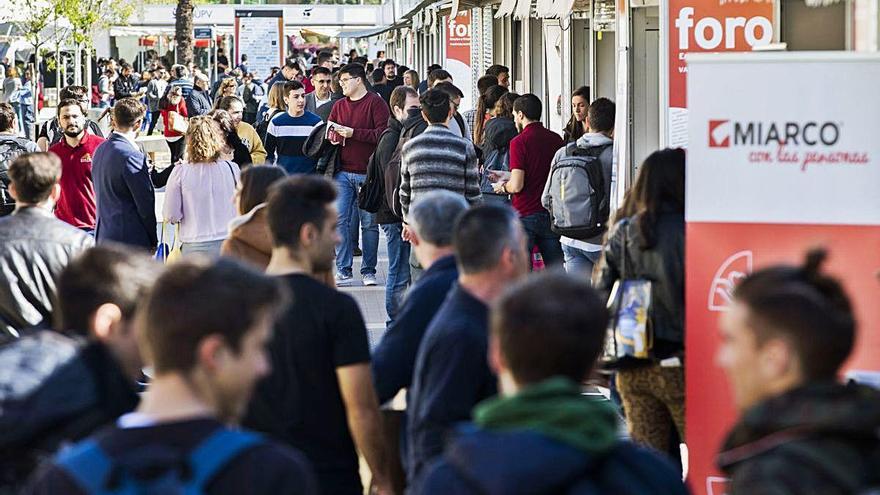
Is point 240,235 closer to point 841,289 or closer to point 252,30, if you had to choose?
point 841,289

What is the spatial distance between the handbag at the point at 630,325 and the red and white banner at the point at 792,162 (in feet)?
1.97

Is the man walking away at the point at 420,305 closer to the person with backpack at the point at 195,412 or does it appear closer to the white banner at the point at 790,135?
the white banner at the point at 790,135

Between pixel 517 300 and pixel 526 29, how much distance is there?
19333 millimetres

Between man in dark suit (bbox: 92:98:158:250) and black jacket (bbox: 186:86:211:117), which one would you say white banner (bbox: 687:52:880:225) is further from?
black jacket (bbox: 186:86:211:117)

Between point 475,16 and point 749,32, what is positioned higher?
point 475,16

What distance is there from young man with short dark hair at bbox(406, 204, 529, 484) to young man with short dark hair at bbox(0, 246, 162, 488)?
2.75 ft

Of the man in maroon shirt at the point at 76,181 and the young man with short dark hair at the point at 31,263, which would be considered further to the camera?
the man in maroon shirt at the point at 76,181

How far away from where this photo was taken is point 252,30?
3516cm

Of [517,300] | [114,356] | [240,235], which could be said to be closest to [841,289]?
[517,300]

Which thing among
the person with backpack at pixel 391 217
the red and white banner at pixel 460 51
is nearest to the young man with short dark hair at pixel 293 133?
the person with backpack at pixel 391 217

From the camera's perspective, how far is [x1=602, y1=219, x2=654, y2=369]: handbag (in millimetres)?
5535

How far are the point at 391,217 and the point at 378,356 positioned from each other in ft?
21.1

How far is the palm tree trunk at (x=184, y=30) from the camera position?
44.3 meters

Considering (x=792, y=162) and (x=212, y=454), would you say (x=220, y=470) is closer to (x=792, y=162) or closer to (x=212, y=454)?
(x=212, y=454)
